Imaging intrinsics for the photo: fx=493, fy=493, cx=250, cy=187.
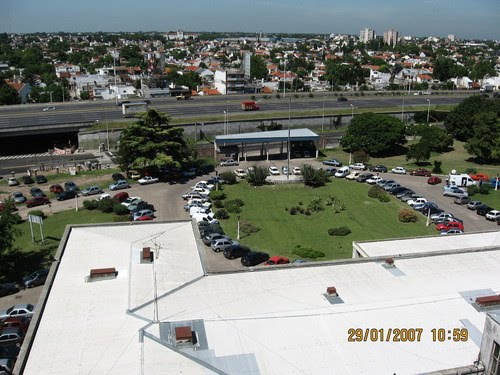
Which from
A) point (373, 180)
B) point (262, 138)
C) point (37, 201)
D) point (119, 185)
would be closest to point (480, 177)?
point (373, 180)

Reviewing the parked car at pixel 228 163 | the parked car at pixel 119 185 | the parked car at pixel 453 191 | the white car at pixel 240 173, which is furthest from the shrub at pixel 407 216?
the parked car at pixel 119 185

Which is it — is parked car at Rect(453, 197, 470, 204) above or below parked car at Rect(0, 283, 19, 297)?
above

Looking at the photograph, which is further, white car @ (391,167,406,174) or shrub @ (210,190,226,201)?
white car @ (391,167,406,174)

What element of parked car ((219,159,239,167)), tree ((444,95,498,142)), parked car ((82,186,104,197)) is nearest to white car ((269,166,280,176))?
parked car ((219,159,239,167))

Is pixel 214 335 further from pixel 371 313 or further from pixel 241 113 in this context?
pixel 241 113

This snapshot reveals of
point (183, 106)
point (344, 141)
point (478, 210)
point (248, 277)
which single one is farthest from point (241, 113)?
point (248, 277)

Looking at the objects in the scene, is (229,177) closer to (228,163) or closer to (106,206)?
(228,163)

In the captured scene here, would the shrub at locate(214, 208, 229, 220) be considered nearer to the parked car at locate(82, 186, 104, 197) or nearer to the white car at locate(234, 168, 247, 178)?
the white car at locate(234, 168, 247, 178)

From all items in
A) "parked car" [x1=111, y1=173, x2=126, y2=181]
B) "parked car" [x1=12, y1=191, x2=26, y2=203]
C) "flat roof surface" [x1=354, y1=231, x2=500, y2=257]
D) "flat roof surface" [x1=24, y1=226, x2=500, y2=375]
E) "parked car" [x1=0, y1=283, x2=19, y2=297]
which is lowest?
"parked car" [x1=0, y1=283, x2=19, y2=297]
